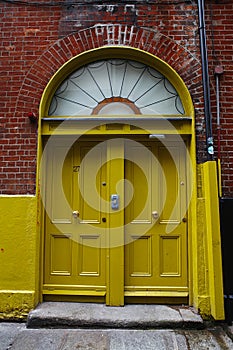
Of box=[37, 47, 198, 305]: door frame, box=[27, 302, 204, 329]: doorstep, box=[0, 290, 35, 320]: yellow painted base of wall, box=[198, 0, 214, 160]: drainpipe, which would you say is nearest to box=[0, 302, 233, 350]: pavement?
box=[27, 302, 204, 329]: doorstep

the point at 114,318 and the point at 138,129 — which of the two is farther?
the point at 138,129

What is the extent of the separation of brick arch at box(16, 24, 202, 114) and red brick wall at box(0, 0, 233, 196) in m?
0.01

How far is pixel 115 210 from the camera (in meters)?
4.42

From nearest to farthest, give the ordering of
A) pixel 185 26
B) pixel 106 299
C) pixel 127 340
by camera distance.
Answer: pixel 127 340 → pixel 106 299 → pixel 185 26

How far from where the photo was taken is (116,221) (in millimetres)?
4391

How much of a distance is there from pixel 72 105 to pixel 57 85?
1.20ft

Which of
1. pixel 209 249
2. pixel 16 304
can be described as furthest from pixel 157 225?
pixel 16 304

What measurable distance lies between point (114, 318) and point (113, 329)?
4.9 inches

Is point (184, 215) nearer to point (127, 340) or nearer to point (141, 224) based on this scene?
point (141, 224)

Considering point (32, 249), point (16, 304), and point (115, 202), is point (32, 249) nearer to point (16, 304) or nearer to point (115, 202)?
point (16, 304)

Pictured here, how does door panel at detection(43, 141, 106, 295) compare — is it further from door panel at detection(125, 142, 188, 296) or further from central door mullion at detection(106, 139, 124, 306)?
door panel at detection(125, 142, 188, 296)

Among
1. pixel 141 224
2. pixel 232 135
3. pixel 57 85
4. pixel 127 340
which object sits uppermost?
pixel 57 85

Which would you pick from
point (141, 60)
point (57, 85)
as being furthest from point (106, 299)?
point (141, 60)

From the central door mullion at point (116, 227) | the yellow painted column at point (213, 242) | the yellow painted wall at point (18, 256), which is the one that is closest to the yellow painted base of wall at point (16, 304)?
the yellow painted wall at point (18, 256)
